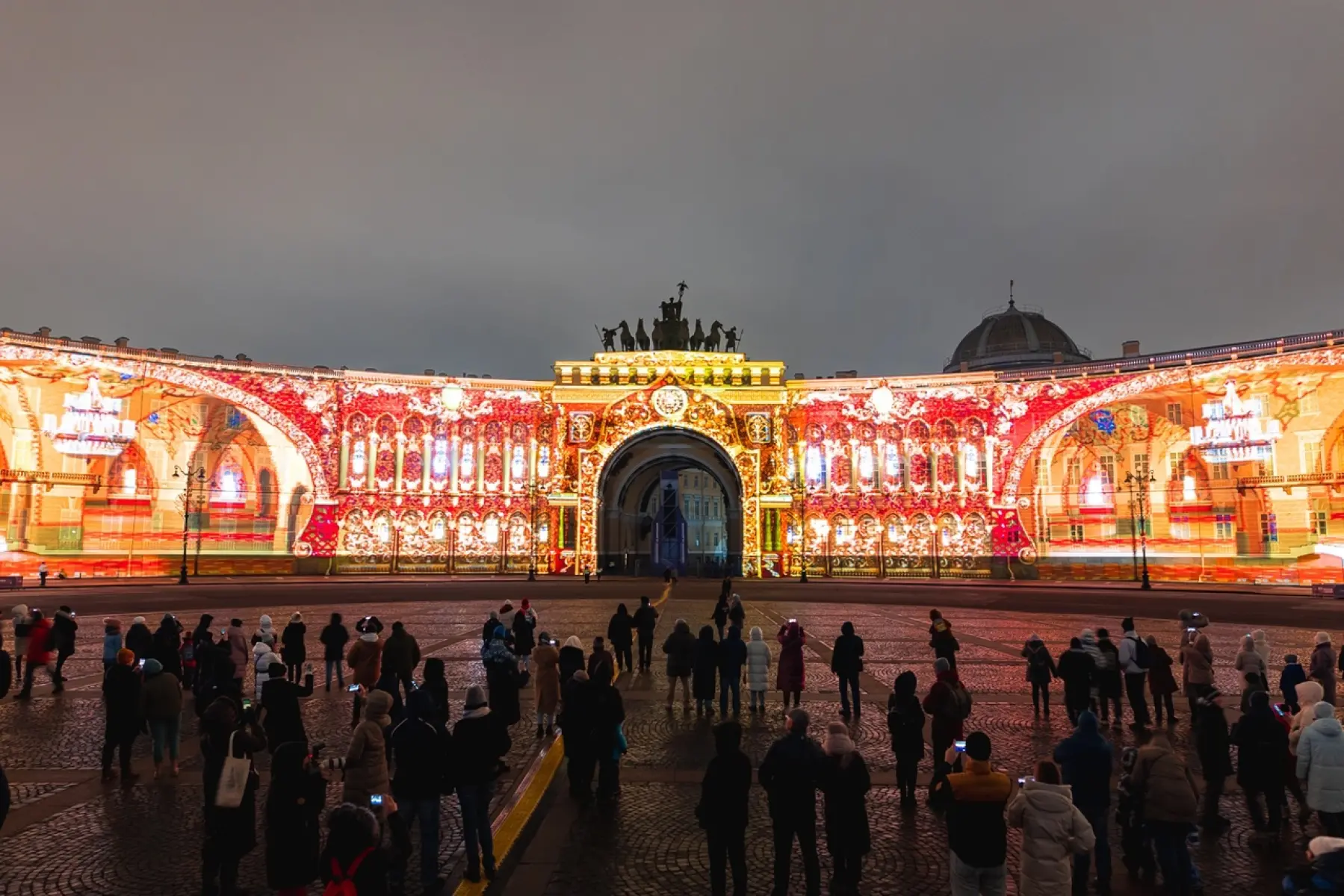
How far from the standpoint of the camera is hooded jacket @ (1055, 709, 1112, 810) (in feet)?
23.7

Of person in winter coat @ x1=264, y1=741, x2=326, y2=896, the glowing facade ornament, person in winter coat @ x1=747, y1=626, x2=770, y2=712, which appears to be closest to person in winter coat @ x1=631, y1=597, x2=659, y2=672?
person in winter coat @ x1=747, y1=626, x2=770, y2=712

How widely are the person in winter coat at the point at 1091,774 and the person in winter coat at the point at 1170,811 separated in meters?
0.35

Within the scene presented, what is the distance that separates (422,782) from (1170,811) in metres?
6.29

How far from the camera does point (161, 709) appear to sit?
10.0 metres

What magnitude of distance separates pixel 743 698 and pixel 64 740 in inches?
425

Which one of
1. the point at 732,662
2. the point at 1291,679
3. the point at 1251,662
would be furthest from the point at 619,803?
the point at 1291,679

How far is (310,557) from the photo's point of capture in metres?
51.0

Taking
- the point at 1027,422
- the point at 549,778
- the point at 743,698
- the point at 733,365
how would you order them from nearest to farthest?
the point at 549,778 < the point at 743,698 < the point at 1027,422 < the point at 733,365

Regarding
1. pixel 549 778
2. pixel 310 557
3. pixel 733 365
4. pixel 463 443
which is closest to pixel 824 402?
pixel 733 365

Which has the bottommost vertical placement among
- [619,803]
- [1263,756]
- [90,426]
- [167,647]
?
[619,803]

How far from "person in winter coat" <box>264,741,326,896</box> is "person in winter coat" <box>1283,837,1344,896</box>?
6.41 m

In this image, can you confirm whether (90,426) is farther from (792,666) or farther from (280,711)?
(792,666)

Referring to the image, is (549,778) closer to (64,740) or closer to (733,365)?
(64,740)

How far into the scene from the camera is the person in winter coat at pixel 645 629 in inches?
690
